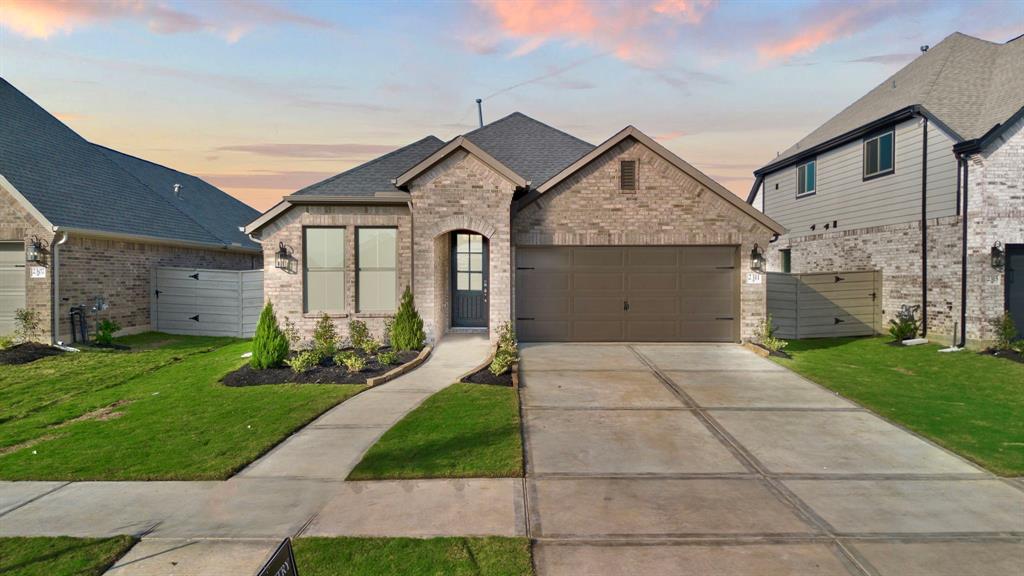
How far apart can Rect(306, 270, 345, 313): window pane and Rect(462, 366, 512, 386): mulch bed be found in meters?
5.15

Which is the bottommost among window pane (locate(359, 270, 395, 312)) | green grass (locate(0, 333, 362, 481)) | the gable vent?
green grass (locate(0, 333, 362, 481))

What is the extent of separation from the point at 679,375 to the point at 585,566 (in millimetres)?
7201

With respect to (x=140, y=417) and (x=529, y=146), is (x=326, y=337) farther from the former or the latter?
(x=529, y=146)

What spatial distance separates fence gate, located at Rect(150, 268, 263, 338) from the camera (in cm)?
1714

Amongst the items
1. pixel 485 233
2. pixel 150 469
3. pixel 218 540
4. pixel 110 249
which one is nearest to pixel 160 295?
pixel 110 249

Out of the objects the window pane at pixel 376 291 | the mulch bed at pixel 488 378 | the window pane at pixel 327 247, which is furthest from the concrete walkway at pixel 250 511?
the window pane at pixel 327 247

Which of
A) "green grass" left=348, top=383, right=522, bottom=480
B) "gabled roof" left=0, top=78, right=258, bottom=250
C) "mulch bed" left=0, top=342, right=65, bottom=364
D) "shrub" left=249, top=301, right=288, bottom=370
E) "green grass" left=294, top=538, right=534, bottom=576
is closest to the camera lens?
"green grass" left=294, top=538, right=534, bottom=576

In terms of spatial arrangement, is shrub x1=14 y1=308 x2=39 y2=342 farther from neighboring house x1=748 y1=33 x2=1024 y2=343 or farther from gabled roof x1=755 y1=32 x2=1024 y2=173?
gabled roof x1=755 y1=32 x2=1024 y2=173

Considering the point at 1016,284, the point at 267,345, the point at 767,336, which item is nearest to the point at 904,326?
the point at 1016,284

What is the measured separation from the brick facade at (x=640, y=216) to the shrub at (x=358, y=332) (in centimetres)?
455

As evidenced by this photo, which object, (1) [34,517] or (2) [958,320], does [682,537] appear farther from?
(2) [958,320]

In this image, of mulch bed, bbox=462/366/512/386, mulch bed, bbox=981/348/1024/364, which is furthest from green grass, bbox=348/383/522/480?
mulch bed, bbox=981/348/1024/364

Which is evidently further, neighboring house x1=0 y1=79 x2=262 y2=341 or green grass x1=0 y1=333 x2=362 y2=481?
neighboring house x1=0 y1=79 x2=262 y2=341

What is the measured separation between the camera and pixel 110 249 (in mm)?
16359
